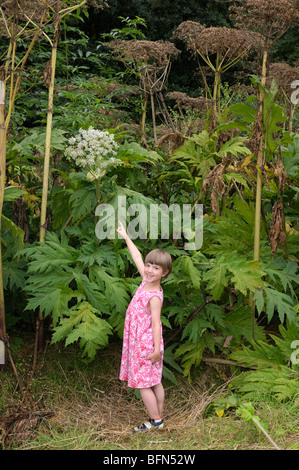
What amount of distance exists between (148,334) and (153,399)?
371 mm

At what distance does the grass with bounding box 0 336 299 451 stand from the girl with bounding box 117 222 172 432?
178 millimetres

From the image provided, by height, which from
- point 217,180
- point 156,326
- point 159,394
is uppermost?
point 217,180

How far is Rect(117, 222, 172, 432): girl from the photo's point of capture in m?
2.64

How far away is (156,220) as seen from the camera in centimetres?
307

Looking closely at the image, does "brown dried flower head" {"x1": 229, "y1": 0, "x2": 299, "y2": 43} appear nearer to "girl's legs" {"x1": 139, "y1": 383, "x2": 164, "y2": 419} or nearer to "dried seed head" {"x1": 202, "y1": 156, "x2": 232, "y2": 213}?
"dried seed head" {"x1": 202, "y1": 156, "x2": 232, "y2": 213}

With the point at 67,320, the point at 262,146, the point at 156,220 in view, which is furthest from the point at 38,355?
the point at 262,146

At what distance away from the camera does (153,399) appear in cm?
269

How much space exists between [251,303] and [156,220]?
0.85 meters

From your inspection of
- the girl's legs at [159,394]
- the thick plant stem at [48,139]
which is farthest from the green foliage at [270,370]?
the thick plant stem at [48,139]

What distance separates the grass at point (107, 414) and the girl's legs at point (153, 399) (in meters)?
0.10

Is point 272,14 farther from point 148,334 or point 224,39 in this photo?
point 148,334

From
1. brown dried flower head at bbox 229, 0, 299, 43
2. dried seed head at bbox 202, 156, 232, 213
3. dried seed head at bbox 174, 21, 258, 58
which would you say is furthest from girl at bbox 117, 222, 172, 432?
dried seed head at bbox 174, 21, 258, 58

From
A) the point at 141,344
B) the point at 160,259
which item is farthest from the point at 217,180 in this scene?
the point at 141,344

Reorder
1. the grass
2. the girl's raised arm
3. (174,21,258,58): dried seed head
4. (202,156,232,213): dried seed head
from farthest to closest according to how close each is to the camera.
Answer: (174,21,258,58): dried seed head < (202,156,232,213): dried seed head < the girl's raised arm < the grass
